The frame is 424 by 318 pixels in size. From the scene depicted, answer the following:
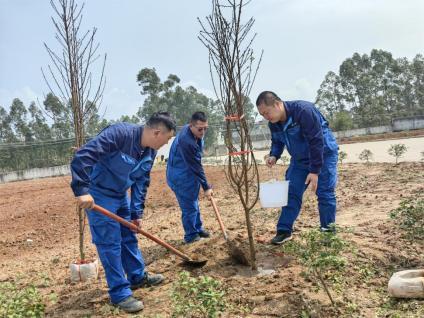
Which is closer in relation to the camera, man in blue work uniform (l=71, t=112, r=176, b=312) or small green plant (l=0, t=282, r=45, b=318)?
small green plant (l=0, t=282, r=45, b=318)

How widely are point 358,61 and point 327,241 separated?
5449cm

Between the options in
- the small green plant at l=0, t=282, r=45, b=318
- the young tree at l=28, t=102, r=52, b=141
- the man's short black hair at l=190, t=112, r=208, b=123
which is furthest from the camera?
the young tree at l=28, t=102, r=52, b=141

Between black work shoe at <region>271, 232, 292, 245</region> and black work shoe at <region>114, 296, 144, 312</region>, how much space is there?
1.91 meters

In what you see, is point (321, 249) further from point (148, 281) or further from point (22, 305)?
point (22, 305)

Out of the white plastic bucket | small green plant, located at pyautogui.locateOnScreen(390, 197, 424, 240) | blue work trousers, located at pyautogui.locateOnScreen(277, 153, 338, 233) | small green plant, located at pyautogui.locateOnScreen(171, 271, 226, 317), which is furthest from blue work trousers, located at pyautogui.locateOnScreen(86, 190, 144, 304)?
small green plant, located at pyautogui.locateOnScreen(390, 197, 424, 240)

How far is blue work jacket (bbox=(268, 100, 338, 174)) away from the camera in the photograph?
4.34 m

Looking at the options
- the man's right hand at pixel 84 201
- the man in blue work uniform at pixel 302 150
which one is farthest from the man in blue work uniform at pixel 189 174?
the man's right hand at pixel 84 201

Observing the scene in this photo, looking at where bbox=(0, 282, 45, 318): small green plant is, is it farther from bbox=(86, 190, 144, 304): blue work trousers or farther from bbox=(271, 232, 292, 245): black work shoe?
bbox=(271, 232, 292, 245): black work shoe

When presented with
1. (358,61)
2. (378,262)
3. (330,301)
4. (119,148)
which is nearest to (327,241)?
(330,301)

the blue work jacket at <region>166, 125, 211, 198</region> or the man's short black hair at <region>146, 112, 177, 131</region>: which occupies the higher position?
the man's short black hair at <region>146, 112, 177, 131</region>

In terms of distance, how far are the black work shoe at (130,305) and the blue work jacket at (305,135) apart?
2.08 meters

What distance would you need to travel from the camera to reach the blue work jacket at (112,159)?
3.43 m

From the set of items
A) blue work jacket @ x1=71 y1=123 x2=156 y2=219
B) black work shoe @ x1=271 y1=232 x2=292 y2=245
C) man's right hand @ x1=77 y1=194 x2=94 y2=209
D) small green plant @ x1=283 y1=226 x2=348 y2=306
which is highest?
blue work jacket @ x1=71 y1=123 x2=156 y2=219

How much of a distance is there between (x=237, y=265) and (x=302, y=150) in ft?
4.66
